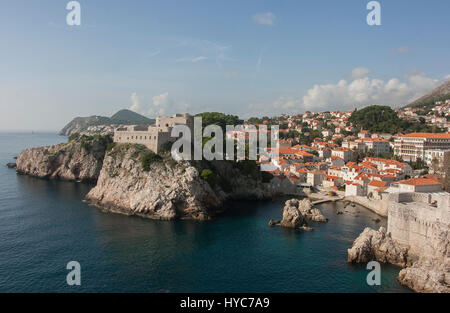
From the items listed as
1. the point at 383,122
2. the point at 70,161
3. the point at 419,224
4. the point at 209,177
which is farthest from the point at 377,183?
the point at 70,161

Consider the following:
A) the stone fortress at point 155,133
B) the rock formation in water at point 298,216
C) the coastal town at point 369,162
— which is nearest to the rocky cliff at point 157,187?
the stone fortress at point 155,133

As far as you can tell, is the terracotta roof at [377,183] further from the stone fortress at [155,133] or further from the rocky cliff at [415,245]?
the stone fortress at [155,133]

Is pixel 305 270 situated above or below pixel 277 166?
below

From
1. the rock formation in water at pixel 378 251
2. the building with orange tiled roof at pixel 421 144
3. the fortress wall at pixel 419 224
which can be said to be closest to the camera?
the fortress wall at pixel 419 224

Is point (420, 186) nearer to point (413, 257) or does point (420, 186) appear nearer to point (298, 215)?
point (413, 257)

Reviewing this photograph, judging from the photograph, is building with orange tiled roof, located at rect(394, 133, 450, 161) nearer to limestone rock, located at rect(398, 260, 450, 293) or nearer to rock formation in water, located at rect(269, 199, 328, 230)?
rock formation in water, located at rect(269, 199, 328, 230)

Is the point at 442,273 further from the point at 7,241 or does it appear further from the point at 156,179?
the point at 7,241
